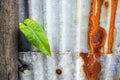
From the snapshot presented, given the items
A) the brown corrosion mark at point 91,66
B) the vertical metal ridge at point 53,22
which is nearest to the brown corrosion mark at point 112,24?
the brown corrosion mark at point 91,66

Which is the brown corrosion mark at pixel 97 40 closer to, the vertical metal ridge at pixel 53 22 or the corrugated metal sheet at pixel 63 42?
the corrugated metal sheet at pixel 63 42

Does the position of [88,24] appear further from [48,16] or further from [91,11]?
[48,16]

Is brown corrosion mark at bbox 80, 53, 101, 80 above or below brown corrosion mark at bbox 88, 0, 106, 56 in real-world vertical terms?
below

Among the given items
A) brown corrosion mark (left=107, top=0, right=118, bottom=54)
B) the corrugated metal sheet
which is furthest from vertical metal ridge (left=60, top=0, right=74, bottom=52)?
brown corrosion mark (left=107, top=0, right=118, bottom=54)

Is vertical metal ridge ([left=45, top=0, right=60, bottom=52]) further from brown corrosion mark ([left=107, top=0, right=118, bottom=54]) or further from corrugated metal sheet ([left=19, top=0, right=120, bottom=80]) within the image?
brown corrosion mark ([left=107, top=0, right=118, bottom=54])

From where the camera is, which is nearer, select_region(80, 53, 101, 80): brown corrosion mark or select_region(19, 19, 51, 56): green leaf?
select_region(19, 19, 51, 56): green leaf
